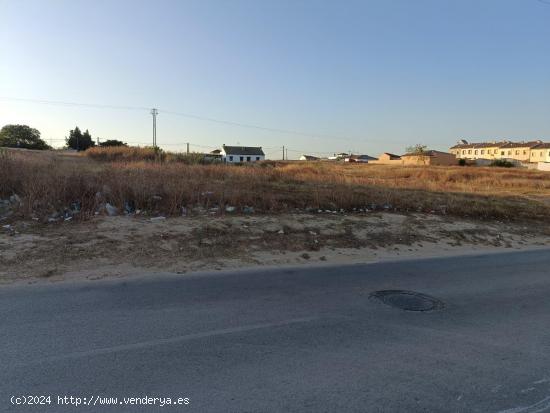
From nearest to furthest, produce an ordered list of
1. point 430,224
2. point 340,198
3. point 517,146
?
point 430,224 < point 340,198 < point 517,146

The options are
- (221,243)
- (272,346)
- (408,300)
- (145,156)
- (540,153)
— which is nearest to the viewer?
(272,346)

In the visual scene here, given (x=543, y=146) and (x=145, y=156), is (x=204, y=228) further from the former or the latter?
(x=543, y=146)

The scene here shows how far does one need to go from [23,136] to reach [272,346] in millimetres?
98800

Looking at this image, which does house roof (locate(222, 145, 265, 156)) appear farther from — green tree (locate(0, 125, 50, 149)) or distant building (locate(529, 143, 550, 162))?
distant building (locate(529, 143, 550, 162))

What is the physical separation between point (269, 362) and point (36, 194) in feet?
28.3

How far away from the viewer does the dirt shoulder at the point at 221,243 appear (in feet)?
21.8

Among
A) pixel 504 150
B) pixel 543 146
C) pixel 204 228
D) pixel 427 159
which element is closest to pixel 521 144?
pixel 504 150

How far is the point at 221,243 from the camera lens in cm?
828

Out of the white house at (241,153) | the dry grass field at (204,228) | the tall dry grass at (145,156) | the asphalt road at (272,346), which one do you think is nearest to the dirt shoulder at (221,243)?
the dry grass field at (204,228)

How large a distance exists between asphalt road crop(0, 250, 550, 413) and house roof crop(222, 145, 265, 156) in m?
114

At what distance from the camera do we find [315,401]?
3.01 metres

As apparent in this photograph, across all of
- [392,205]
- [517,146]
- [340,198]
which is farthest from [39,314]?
[517,146]

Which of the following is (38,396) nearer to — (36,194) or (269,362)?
(269,362)

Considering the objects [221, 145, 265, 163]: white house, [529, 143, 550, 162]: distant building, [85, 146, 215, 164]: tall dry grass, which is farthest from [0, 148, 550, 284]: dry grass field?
[529, 143, 550, 162]: distant building
